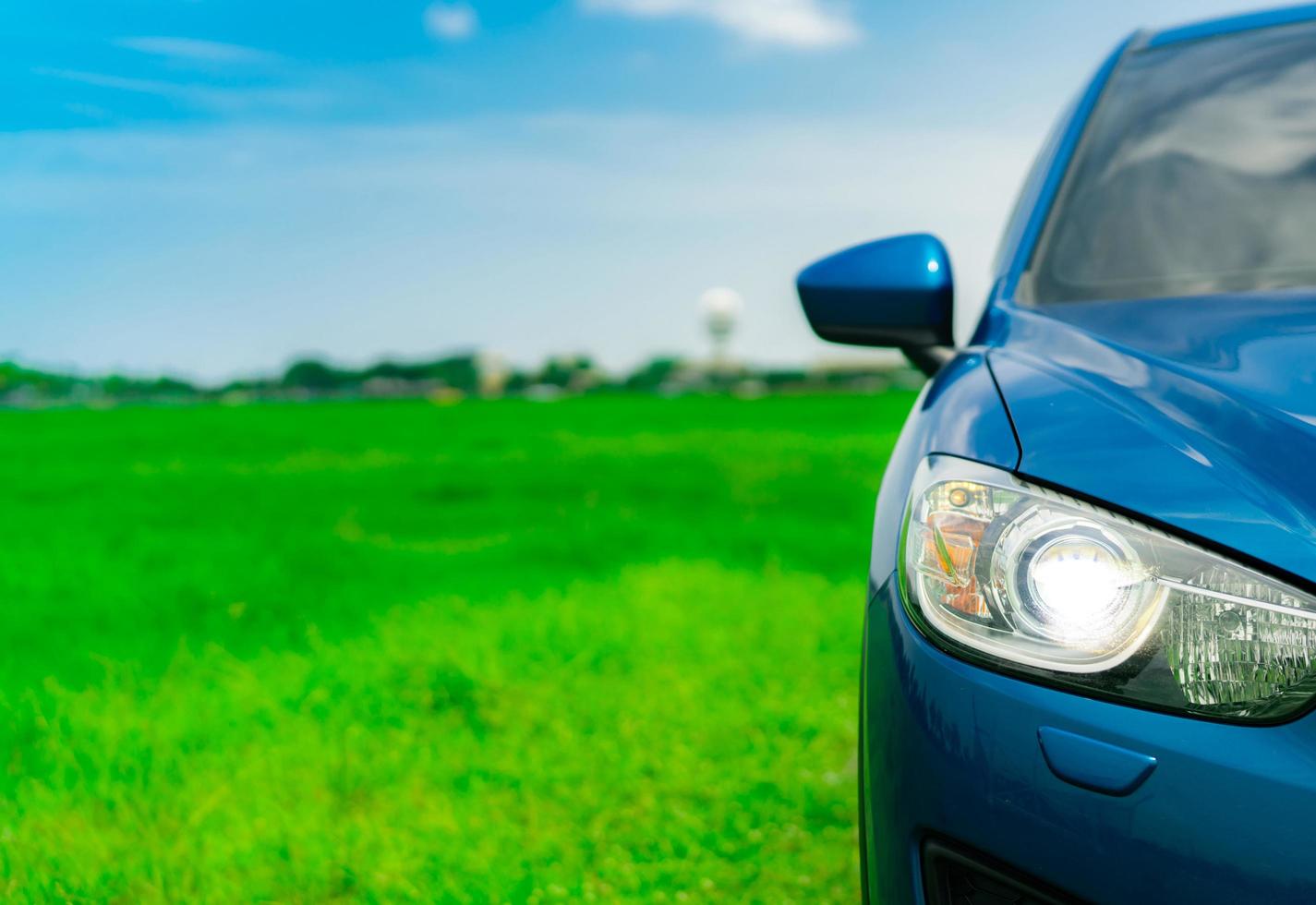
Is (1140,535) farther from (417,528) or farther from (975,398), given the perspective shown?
(417,528)

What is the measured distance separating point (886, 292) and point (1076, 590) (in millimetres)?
1025

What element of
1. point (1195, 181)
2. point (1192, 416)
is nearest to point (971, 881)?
point (1192, 416)

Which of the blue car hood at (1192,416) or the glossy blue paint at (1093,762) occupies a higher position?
the blue car hood at (1192,416)

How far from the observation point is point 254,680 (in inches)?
163

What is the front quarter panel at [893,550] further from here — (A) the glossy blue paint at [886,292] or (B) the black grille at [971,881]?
(A) the glossy blue paint at [886,292]

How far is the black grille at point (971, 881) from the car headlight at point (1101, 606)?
228mm

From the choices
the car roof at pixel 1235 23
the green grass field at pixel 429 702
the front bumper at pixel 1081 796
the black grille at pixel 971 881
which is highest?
the car roof at pixel 1235 23

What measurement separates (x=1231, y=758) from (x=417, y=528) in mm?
7597

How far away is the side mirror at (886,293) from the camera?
89.6 inches

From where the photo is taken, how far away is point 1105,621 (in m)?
1.35

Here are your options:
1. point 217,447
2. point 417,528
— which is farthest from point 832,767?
point 217,447

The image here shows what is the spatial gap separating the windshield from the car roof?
6 centimetres

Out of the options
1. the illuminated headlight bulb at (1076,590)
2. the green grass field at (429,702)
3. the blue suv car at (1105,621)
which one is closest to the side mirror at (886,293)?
the blue suv car at (1105,621)

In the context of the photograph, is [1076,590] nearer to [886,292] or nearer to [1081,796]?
[1081,796]
